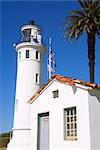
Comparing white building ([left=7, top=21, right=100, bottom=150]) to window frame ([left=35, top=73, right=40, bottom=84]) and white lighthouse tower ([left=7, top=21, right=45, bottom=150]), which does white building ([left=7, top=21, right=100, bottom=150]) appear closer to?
white lighthouse tower ([left=7, top=21, right=45, bottom=150])

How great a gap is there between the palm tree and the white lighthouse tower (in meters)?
7.14

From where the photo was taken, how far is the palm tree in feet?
77.5

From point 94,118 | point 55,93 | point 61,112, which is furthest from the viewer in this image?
point 55,93

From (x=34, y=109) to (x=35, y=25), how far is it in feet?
49.2

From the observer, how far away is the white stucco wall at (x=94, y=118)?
14723mm

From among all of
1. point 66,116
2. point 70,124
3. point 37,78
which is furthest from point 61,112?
point 37,78

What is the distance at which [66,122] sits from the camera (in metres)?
16.2

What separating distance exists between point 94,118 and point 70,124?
1.54 meters

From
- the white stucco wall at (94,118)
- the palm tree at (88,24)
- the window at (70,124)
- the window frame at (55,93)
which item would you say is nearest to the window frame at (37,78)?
the palm tree at (88,24)

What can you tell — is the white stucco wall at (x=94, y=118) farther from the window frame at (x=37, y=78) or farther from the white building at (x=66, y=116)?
the window frame at (x=37, y=78)

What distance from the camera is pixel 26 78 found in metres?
29.7

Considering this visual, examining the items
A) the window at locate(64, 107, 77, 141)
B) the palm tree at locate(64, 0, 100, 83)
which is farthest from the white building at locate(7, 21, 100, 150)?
the palm tree at locate(64, 0, 100, 83)

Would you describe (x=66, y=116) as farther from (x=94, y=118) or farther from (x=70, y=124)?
(x=94, y=118)

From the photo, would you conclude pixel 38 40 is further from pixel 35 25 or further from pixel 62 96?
pixel 62 96
